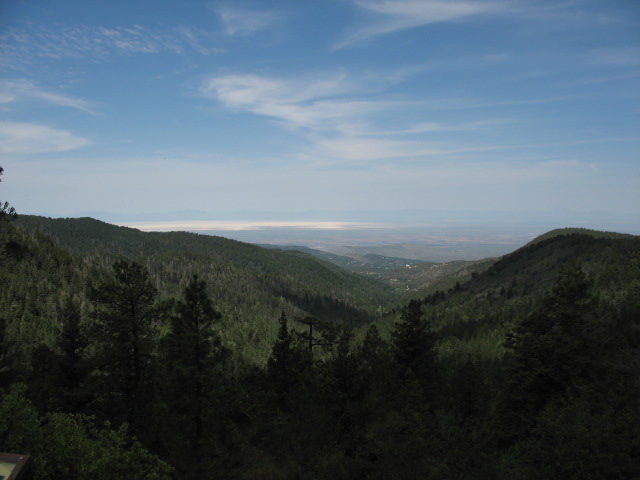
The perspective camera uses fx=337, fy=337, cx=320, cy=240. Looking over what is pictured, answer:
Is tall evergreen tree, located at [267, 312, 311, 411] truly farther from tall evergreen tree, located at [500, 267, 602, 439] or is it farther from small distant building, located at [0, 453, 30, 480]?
small distant building, located at [0, 453, 30, 480]

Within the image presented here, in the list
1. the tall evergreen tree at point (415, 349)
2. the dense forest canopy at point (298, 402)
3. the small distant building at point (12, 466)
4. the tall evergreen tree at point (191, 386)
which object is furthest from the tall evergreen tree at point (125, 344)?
the tall evergreen tree at point (415, 349)

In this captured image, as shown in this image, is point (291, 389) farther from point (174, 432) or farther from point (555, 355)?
point (555, 355)

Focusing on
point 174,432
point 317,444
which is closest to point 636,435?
point 317,444

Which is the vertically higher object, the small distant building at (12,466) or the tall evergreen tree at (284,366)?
the small distant building at (12,466)

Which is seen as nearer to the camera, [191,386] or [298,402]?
[191,386]

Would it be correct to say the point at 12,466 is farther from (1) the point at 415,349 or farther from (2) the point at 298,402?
(1) the point at 415,349

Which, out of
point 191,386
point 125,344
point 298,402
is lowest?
point 298,402

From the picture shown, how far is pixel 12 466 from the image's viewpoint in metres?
10.4

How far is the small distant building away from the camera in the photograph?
1016 cm

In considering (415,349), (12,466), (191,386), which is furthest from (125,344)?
(415,349)

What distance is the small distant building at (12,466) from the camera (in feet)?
33.3

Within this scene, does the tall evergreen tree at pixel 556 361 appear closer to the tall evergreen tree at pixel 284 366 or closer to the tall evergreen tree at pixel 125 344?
the tall evergreen tree at pixel 284 366

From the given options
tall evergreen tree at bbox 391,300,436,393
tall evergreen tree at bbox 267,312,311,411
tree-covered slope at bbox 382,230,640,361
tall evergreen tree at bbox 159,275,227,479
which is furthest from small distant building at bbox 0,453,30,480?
tree-covered slope at bbox 382,230,640,361

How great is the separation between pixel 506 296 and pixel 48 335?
155008mm
